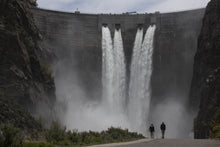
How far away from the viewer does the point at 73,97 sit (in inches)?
2144

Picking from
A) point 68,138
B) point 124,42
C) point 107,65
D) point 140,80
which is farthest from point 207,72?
point 68,138

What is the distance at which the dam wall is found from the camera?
175 feet

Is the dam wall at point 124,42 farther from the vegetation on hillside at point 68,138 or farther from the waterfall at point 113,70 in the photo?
the vegetation on hillside at point 68,138

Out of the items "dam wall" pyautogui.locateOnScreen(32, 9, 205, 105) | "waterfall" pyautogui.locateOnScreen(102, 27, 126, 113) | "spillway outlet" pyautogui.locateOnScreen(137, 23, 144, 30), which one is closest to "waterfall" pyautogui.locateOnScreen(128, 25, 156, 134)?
"spillway outlet" pyautogui.locateOnScreen(137, 23, 144, 30)

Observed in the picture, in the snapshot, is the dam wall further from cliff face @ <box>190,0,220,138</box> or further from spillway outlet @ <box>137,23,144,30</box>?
cliff face @ <box>190,0,220,138</box>

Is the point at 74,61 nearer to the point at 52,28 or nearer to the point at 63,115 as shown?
the point at 52,28

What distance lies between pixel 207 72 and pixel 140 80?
551 inches

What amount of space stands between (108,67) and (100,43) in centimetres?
352

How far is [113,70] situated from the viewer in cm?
5703

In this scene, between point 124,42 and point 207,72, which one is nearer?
point 207,72

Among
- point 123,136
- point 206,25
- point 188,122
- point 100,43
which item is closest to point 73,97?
point 100,43

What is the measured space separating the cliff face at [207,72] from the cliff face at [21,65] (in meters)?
15.8

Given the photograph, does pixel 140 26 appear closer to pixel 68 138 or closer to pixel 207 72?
pixel 207 72

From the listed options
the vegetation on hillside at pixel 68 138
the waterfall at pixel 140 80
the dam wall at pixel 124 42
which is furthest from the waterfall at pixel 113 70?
the vegetation on hillside at pixel 68 138
